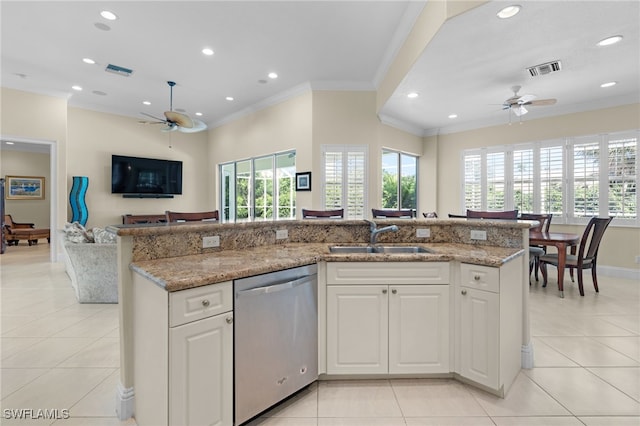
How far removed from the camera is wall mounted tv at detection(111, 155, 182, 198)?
6828 millimetres

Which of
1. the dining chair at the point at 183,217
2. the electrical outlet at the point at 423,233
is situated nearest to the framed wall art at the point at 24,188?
the dining chair at the point at 183,217

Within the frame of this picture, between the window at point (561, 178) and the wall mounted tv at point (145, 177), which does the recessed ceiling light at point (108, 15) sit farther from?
the window at point (561, 178)

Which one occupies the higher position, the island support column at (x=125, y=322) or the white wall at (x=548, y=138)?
the white wall at (x=548, y=138)

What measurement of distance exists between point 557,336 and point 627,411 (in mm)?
1036

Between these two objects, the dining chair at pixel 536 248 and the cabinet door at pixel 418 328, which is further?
the dining chair at pixel 536 248

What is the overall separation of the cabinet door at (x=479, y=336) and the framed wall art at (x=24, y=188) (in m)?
11.7

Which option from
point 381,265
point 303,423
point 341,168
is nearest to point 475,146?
point 341,168

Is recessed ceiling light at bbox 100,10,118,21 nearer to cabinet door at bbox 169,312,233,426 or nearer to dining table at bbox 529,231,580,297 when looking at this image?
cabinet door at bbox 169,312,233,426

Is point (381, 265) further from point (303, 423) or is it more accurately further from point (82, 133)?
point (82, 133)

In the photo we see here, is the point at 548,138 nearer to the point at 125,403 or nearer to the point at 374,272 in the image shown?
the point at 374,272

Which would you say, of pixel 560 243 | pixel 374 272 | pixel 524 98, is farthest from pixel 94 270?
pixel 524 98

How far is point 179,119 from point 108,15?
1687 mm

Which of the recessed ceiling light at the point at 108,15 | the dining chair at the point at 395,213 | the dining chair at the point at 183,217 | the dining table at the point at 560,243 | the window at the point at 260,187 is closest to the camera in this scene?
the dining chair at the point at 183,217

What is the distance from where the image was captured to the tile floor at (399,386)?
170 cm
